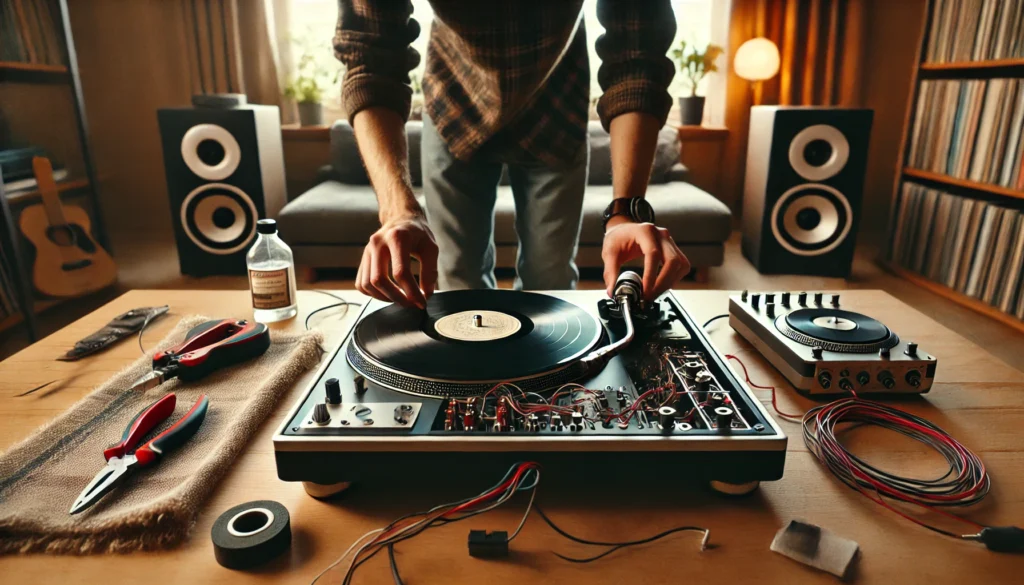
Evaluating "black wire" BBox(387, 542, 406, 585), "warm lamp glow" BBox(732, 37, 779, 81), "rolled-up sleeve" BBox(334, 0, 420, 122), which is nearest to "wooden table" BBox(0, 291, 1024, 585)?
"black wire" BBox(387, 542, 406, 585)

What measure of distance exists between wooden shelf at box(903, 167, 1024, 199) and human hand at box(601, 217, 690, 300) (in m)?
2.19

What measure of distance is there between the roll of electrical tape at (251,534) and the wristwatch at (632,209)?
2.23 feet

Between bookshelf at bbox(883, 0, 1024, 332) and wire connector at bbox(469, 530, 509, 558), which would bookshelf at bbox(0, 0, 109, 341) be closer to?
wire connector at bbox(469, 530, 509, 558)

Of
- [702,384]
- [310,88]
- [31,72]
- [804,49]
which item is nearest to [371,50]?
[702,384]

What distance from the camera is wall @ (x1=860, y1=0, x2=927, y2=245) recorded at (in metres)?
3.50

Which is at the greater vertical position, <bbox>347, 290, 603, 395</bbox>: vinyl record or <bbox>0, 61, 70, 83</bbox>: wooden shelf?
<bbox>0, 61, 70, 83</bbox>: wooden shelf

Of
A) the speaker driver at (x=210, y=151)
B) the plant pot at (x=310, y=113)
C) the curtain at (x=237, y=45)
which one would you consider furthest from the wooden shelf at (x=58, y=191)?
the plant pot at (x=310, y=113)

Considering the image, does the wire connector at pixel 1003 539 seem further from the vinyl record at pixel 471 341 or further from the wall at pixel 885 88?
the wall at pixel 885 88

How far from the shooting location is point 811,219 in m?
3.01

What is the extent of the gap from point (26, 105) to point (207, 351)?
2617mm

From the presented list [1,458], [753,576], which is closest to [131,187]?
[1,458]

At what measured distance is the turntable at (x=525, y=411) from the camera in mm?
564

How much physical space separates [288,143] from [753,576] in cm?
369

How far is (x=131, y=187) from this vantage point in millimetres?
3848
